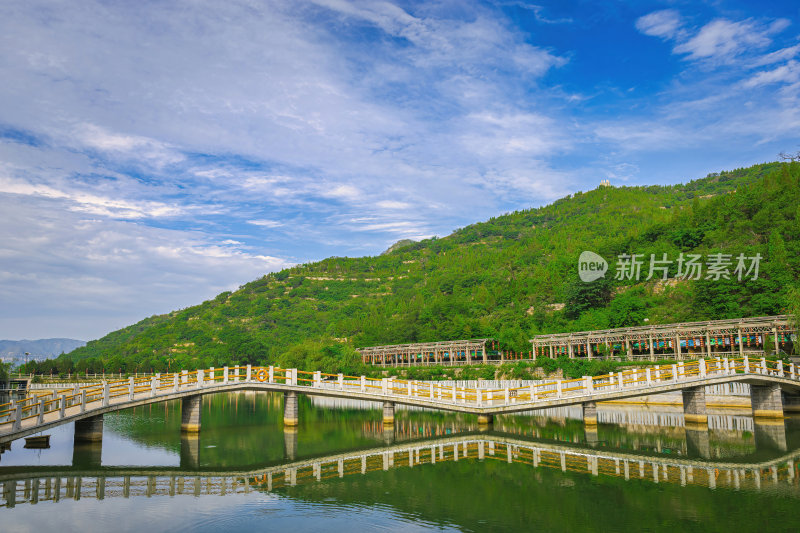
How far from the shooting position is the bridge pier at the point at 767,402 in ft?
101

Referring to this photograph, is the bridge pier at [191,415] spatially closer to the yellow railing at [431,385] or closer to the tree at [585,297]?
the yellow railing at [431,385]

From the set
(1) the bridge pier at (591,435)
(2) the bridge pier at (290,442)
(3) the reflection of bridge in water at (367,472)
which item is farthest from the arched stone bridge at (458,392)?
(3) the reflection of bridge in water at (367,472)

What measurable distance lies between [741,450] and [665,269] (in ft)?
173

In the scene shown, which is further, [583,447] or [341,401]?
[341,401]

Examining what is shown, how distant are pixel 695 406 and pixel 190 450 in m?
25.7

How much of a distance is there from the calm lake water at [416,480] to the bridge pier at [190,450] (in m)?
0.09

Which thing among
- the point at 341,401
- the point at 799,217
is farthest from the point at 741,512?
the point at 799,217

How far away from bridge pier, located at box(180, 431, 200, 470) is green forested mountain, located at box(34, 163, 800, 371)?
131 feet

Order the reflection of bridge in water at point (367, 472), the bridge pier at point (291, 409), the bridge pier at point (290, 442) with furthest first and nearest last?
the bridge pier at point (291, 409) < the bridge pier at point (290, 442) < the reflection of bridge in water at point (367, 472)

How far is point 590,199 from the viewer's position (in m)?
170

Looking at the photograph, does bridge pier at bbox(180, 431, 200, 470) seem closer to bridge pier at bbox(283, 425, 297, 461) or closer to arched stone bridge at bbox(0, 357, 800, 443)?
arched stone bridge at bbox(0, 357, 800, 443)

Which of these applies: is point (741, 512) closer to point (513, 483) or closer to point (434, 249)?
point (513, 483)

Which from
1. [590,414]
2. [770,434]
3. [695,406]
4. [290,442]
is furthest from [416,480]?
[770,434]

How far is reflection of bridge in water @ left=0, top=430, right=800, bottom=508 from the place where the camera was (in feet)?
54.9
